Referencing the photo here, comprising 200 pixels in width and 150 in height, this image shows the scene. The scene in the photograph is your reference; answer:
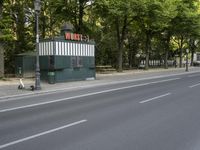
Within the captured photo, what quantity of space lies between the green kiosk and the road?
35.6 ft

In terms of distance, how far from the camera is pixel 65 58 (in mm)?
25078

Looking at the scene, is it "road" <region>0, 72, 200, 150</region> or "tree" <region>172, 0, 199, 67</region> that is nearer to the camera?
"road" <region>0, 72, 200, 150</region>

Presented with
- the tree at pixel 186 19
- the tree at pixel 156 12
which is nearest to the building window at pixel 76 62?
the tree at pixel 156 12

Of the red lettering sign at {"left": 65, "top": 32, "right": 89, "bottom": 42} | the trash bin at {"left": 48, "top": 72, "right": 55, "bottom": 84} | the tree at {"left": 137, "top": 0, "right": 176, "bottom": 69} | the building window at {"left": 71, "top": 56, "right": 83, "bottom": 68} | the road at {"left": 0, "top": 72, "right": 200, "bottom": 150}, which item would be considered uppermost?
the tree at {"left": 137, "top": 0, "right": 176, "bottom": 69}

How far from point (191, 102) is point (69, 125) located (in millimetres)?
6357

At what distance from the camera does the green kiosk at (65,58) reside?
79.5 ft

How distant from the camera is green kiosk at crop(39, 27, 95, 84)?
2423 cm

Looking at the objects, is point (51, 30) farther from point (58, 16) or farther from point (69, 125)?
point (69, 125)

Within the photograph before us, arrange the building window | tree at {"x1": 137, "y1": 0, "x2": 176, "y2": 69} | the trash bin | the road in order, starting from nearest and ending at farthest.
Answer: the road < the trash bin < the building window < tree at {"x1": 137, "y1": 0, "x2": 176, "y2": 69}

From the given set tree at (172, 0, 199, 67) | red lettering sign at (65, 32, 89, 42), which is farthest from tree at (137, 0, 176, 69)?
red lettering sign at (65, 32, 89, 42)

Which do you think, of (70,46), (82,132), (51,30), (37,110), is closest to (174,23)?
(51,30)

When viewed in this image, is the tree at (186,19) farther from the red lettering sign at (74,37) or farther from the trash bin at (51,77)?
→ the trash bin at (51,77)

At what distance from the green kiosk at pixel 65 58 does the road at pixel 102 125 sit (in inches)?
427

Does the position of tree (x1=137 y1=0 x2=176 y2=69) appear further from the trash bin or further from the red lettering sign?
the trash bin
